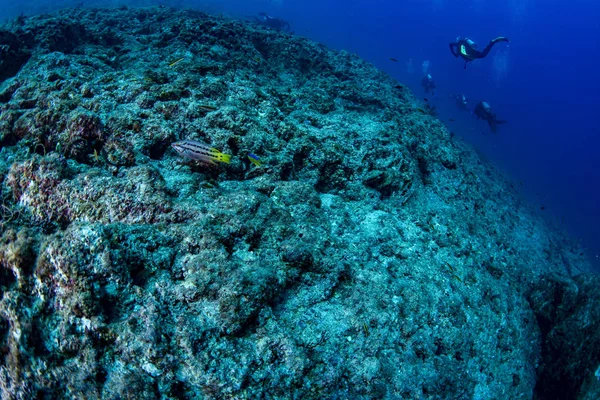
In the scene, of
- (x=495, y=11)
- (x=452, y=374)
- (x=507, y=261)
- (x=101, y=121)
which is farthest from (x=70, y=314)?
(x=495, y=11)

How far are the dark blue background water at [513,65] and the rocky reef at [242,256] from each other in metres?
28.4

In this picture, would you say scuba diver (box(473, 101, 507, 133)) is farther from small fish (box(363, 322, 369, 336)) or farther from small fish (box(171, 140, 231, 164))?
small fish (box(363, 322, 369, 336))

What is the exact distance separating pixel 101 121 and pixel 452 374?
477cm

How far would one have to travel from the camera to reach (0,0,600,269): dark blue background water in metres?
46.3

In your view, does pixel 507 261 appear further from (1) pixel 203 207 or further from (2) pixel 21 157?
(2) pixel 21 157

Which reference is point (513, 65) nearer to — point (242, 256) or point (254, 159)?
point (254, 159)

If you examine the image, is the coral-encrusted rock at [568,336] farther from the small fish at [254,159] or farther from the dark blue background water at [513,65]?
the dark blue background water at [513,65]

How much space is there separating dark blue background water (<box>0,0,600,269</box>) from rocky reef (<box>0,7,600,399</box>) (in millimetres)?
28445

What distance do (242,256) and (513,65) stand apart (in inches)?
5557

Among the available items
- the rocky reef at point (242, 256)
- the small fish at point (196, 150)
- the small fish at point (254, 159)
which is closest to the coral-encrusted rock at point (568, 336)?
the rocky reef at point (242, 256)

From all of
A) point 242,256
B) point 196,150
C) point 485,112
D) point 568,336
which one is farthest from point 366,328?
point 485,112

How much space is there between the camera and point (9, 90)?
15.3 feet

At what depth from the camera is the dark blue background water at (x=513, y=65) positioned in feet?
152

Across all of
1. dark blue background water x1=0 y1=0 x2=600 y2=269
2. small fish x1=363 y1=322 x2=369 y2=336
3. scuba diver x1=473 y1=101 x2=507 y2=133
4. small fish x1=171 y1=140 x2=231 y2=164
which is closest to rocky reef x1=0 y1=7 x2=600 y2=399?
small fish x1=363 y1=322 x2=369 y2=336
